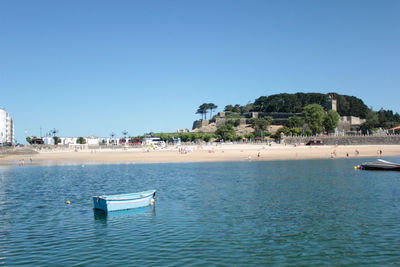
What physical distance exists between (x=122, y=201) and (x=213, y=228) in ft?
20.0

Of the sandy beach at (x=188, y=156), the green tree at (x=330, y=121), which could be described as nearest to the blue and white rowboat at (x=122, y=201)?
the sandy beach at (x=188, y=156)

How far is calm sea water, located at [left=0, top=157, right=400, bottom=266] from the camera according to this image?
429 inches

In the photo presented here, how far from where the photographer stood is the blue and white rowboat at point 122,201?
17766mm

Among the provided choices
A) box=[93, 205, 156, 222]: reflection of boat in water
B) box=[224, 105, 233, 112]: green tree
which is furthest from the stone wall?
box=[224, 105, 233, 112]: green tree

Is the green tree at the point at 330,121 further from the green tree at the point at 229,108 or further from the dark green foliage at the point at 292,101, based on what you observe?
the green tree at the point at 229,108

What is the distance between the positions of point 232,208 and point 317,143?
71090mm

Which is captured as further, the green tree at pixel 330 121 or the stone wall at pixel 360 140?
the green tree at pixel 330 121

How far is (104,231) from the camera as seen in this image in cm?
1440

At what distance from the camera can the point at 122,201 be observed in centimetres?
1823

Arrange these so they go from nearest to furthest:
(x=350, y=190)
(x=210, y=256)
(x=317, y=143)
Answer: (x=210, y=256)
(x=350, y=190)
(x=317, y=143)

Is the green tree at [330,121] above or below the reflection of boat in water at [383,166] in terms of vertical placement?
above

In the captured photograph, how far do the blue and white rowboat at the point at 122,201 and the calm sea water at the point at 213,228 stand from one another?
17.4 inches

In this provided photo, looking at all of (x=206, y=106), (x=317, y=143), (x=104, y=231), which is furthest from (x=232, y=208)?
(x=206, y=106)

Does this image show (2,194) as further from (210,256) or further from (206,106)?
(206,106)
